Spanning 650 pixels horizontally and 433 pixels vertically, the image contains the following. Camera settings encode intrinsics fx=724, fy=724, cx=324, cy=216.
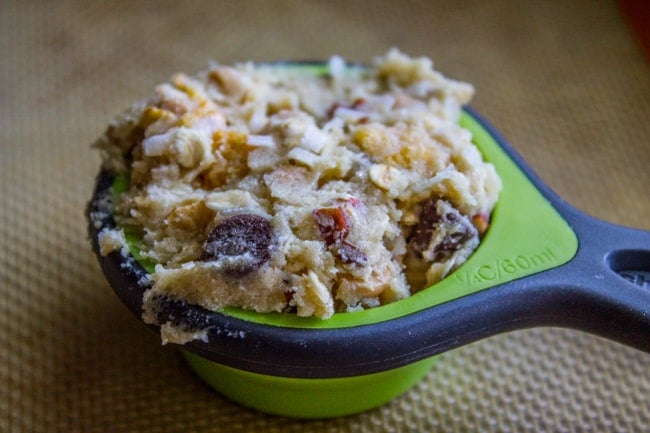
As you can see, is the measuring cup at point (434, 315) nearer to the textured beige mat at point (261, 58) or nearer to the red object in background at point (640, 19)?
the textured beige mat at point (261, 58)

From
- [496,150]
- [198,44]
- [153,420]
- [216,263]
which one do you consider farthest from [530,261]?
[198,44]

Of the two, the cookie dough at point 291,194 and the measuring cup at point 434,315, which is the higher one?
the cookie dough at point 291,194

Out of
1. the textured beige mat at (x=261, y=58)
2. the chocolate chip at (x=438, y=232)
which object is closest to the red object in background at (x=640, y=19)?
the textured beige mat at (x=261, y=58)

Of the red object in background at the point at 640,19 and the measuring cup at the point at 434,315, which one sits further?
the red object in background at the point at 640,19

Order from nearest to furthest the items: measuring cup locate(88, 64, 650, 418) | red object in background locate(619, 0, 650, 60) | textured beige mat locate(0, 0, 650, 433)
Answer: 1. measuring cup locate(88, 64, 650, 418)
2. textured beige mat locate(0, 0, 650, 433)
3. red object in background locate(619, 0, 650, 60)

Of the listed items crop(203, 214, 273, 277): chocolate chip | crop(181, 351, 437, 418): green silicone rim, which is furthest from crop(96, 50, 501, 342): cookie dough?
crop(181, 351, 437, 418): green silicone rim

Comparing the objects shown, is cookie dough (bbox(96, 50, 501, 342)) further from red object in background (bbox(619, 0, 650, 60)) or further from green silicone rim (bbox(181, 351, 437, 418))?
red object in background (bbox(619, 0, 650, 60))

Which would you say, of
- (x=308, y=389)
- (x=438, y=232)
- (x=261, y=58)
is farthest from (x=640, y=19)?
(x=308, y=389)

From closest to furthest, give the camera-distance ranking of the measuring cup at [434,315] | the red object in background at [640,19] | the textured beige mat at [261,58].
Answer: the measuring cup at [434,315] < the textured beige mat at [261,58] < the red object in background at [640,19]
